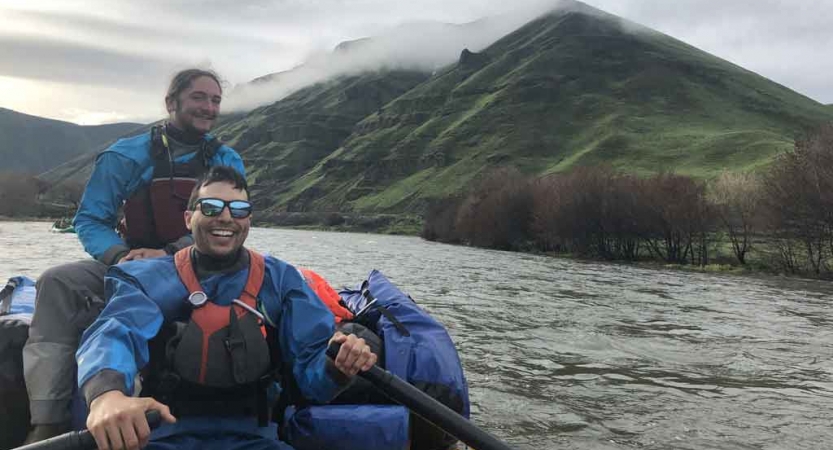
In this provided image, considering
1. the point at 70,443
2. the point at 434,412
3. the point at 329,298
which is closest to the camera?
the point at 70,443

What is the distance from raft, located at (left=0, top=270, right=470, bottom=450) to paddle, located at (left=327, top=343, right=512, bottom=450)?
4.98ft

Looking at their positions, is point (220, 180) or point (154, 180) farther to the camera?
point (154, 180)

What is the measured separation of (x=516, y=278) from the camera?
31.0m

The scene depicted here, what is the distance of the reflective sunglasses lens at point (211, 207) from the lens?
169 inches

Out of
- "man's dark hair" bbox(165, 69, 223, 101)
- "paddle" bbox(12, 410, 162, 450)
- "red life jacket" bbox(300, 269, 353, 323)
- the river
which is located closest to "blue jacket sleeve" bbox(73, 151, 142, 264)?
"man's dark hair" bbox(165, 69, 223, 101)

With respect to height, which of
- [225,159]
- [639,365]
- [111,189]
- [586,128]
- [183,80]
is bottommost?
[639,365]

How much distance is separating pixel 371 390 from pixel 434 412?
232cm

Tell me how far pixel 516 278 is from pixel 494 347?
18.0 meters

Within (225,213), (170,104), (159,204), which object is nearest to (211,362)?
(225,213)

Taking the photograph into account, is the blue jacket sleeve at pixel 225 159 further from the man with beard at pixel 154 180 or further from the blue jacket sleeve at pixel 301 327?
the blue jacket sleeve at pixel 301 327

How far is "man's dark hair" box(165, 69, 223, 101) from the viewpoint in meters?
6.14

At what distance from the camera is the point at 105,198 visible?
6047mm

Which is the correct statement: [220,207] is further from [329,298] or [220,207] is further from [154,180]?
[329,298]

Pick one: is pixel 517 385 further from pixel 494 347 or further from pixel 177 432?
pixel 177 432
